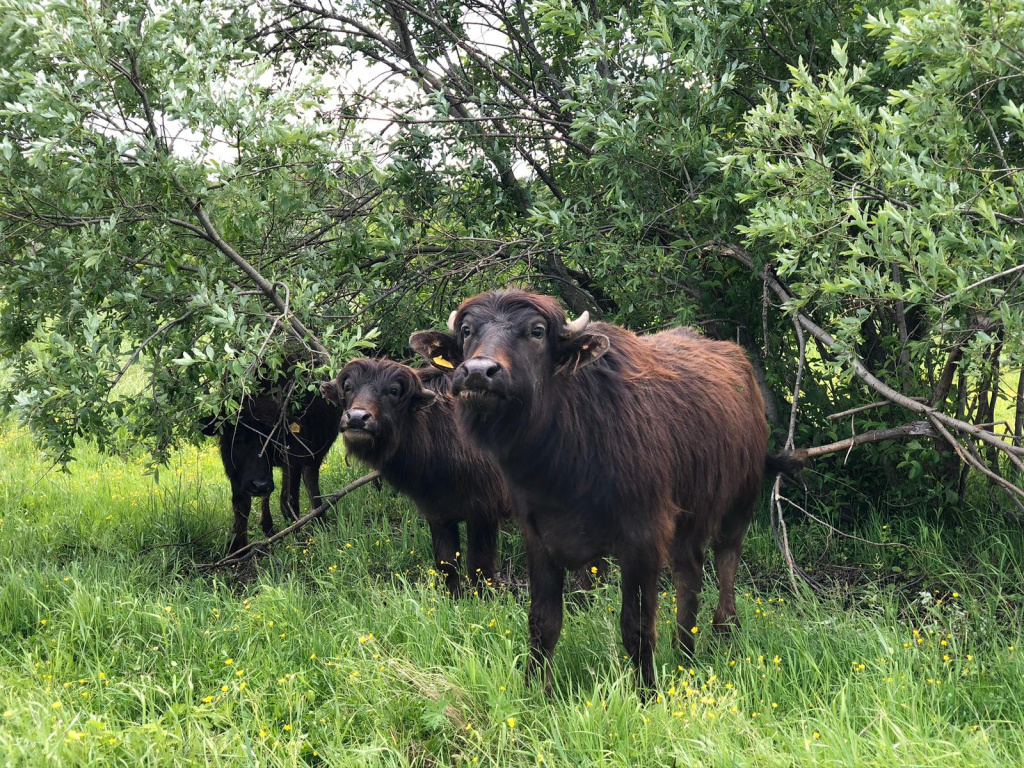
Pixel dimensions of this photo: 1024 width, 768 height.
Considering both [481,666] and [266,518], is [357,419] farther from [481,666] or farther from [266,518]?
[266,518]

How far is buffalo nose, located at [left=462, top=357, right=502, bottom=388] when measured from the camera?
390 cm

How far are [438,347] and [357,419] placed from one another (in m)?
1.49

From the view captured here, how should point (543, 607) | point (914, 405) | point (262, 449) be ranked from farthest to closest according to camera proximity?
point (262, 449)
point (914, 405)
point (543, 607)

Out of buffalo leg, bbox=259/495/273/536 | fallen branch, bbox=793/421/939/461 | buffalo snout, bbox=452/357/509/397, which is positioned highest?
buffalo snout, bbox=452/357/509/397

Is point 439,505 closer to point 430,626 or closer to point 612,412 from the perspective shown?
point 430,626

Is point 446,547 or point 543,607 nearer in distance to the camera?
point 543,607

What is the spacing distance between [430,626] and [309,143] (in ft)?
10.1

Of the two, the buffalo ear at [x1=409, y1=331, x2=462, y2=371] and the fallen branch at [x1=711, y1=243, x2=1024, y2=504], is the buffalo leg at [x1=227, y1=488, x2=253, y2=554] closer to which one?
the buffalo ear at [x1=409, y1=331, x2=462, y2=371]

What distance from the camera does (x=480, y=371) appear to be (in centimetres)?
390

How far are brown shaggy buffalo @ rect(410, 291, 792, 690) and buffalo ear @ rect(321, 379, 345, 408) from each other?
6.29 feet

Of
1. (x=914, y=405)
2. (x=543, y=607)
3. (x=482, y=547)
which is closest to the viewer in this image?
(x=543, y=607)

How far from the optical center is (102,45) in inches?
193

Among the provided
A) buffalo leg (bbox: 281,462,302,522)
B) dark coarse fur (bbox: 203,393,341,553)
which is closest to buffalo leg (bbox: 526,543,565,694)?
dark coarse fur (bbox: 203,393,341,553)

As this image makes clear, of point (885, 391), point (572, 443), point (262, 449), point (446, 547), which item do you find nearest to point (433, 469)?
point (446, 547)
